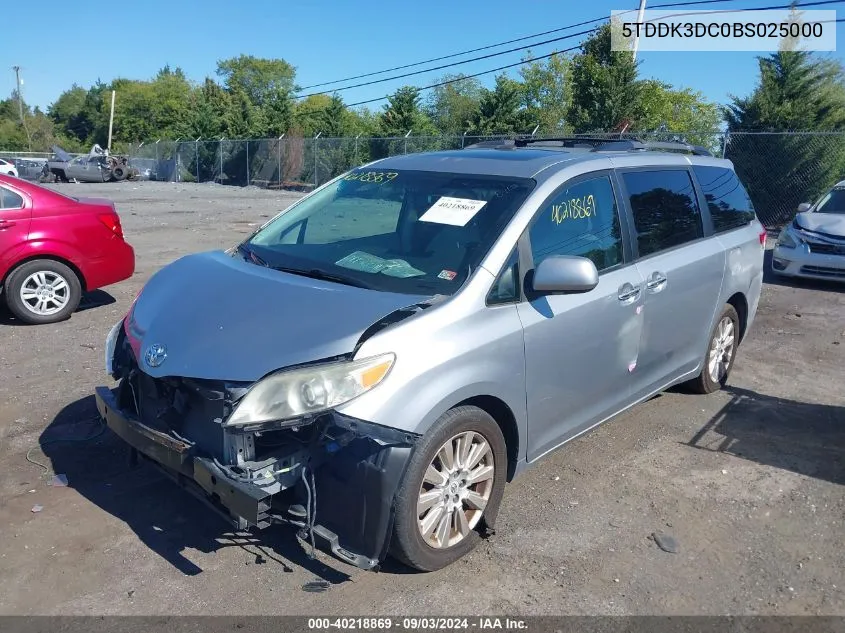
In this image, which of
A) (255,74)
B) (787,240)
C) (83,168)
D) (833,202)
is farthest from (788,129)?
(255,74)

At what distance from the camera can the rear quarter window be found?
550 centimetres

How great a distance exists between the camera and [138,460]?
12.8 ft

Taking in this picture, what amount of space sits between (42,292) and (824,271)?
10040mm

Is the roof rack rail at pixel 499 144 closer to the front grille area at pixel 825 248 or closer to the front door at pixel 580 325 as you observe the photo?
the front door at pixel 580 325

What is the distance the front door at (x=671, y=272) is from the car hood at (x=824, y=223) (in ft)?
20.3

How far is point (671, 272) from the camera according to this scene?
475 centimetres

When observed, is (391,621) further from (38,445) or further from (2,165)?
(2,165)

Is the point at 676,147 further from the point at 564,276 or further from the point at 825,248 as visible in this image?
the point at 825,248

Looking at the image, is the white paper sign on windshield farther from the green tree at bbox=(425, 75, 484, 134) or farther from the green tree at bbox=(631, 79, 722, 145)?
the green tree at bbox=(425, 75, 484, 134)

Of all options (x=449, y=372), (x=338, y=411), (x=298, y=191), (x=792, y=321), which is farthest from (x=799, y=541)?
(x=298, y=191)

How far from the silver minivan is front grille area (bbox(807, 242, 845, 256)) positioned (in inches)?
255

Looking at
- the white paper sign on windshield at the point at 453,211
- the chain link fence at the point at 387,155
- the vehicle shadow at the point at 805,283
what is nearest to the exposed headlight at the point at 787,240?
the vehicle shadow at the point at 805,283

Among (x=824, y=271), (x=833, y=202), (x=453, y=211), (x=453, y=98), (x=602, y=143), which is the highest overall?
(x=453, y=98)

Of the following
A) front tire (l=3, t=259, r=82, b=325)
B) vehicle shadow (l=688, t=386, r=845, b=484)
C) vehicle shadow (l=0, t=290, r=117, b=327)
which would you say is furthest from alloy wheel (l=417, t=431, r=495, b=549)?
vehicle shadow (l=0, t=290, r=117, b=327)
